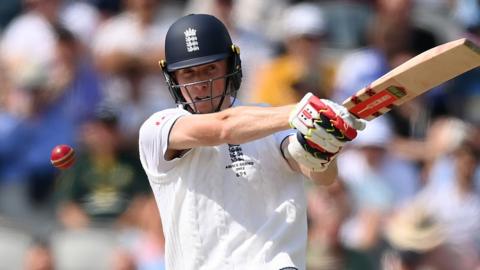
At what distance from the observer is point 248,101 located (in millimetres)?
9609

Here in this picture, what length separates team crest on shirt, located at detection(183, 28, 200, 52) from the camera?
5.24 meters

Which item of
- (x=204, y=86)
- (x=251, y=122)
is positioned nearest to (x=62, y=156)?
(x=204, y=86)

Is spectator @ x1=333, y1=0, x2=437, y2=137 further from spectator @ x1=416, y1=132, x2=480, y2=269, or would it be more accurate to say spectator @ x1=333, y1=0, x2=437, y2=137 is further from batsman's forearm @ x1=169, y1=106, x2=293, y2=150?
batsman's forearm @ x1=169, y1=106, x2=293, y2=150

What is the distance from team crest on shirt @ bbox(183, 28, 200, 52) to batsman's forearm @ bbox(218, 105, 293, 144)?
17.2 inches

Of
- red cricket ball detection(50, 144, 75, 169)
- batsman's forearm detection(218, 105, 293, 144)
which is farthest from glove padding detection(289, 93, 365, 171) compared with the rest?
red cricket ball detection(50, 144, 75, 169)

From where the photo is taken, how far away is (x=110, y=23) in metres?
10.3

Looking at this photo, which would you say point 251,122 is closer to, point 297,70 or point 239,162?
point 239,162

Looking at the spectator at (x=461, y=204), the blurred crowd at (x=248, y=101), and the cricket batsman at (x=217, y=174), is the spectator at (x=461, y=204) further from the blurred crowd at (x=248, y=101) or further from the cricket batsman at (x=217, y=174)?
the cricket batsman at (x=217, y=174)

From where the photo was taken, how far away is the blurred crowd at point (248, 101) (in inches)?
335

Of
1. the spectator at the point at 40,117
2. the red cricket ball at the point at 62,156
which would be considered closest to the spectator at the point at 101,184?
the spectator at the point at 40,117

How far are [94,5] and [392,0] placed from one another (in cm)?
274

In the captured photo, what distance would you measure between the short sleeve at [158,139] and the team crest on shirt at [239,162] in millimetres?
251

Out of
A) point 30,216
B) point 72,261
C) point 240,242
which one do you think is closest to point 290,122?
point 240,242

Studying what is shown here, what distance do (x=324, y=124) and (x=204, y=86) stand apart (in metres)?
0.82
